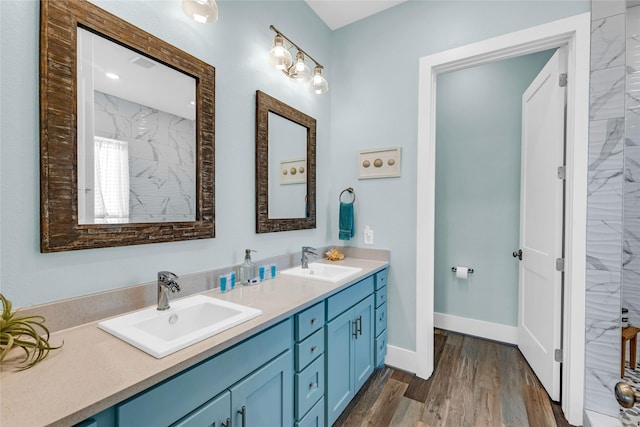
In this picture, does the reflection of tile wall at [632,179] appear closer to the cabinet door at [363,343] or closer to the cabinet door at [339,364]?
the cabinet door at [363,343]

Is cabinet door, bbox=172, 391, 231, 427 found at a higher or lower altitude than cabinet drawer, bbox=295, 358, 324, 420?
higher

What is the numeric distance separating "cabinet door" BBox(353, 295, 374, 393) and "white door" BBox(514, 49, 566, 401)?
1.15 m

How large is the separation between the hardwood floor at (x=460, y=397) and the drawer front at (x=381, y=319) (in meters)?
0.34

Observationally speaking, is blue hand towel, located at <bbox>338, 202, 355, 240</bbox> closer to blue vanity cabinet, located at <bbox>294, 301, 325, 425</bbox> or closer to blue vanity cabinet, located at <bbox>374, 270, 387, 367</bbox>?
blue vanity cabinet, located at <bbox>374, 270, 387, 367</bbox>

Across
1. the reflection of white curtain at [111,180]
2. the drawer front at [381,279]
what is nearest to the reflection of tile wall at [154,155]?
the reflection of white curtain at [111,180]

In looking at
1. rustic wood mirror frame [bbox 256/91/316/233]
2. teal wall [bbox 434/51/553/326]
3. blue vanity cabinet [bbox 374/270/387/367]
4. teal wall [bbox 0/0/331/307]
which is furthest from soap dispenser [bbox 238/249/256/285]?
teal wall [bbox 434/51/553/326]

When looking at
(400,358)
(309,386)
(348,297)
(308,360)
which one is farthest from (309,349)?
(400,358)

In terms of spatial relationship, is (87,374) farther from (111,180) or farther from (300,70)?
(300,70)

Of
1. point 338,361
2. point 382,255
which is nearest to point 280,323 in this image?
point 338,361

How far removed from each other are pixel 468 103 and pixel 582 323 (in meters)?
2.09

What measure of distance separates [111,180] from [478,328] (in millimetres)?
3125

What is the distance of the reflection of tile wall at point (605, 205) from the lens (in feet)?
5.19

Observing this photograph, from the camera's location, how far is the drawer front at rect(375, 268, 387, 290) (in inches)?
83.5

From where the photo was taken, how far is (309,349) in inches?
53.2
